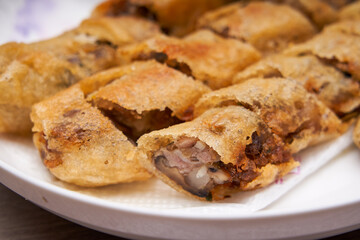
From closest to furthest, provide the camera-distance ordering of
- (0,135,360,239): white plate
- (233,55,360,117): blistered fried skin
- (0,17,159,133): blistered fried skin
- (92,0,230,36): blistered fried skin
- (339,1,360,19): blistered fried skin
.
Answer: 1. (0,135,360,239): white plate
2. (0,17,159,133): blistered fried skin
3. (233,55,360,117): blistered fried skin
4. (339,1,360,19): blistered fried skin
5. (92,0,230,36): blistered fried skin

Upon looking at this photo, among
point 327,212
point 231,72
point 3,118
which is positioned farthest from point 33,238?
point 231,72

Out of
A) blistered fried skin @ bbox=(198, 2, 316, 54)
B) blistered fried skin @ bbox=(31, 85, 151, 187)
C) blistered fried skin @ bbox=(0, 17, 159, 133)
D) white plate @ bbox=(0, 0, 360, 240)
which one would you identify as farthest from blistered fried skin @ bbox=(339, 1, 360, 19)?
Result: blistered fried skin @ bbox=(31, 85, 151, 187)

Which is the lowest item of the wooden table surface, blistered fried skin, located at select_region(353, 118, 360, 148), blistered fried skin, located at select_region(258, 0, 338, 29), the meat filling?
the wooden table surface

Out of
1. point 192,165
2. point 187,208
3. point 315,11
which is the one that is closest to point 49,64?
point 192,165

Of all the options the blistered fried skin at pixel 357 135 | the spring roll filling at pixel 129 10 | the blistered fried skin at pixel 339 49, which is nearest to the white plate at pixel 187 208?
the blistered fried skin at pixel 357 135

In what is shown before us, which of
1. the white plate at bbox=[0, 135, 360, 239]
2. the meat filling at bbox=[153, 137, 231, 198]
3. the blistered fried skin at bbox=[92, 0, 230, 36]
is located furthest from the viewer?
the blistered fried skin at bbox=[92, 0, 230, 36]

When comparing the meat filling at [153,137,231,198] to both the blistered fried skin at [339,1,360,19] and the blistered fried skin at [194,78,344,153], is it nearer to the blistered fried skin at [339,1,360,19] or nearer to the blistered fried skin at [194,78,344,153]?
the blistered fried skin at [194,78,344,153]

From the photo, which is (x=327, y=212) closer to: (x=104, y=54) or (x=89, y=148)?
(x=89, y=148)
